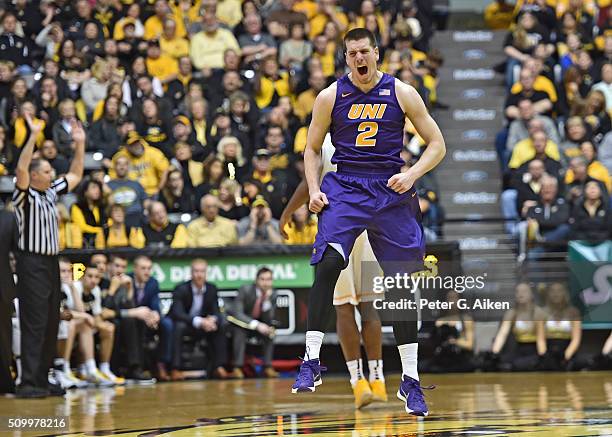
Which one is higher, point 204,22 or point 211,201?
point 204,22

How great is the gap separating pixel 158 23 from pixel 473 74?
5187 millimetres

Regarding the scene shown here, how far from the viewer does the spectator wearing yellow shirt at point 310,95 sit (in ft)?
58.6

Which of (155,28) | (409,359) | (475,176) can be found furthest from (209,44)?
(409,359)

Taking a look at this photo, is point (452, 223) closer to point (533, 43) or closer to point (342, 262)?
point (533, 43)

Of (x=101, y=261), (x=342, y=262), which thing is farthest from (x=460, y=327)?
(x=342, y=262)

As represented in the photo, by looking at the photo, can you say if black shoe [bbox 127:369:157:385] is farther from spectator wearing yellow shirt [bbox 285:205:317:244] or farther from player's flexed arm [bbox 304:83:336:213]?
player's flexed arm [bbox 304:83:336:213]

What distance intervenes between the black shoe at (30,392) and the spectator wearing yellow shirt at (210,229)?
400 centimetres

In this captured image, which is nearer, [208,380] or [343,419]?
[343,419]

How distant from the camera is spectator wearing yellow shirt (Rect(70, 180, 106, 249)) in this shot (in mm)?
15117

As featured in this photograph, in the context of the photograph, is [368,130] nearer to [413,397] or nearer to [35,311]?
[413,397]

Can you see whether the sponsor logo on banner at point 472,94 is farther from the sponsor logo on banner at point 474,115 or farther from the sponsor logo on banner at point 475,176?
the sponsor logo on banner at point 475,176

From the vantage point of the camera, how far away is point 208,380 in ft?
46.1

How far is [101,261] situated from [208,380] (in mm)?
1788

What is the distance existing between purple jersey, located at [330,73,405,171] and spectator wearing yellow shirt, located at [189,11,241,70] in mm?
10674
